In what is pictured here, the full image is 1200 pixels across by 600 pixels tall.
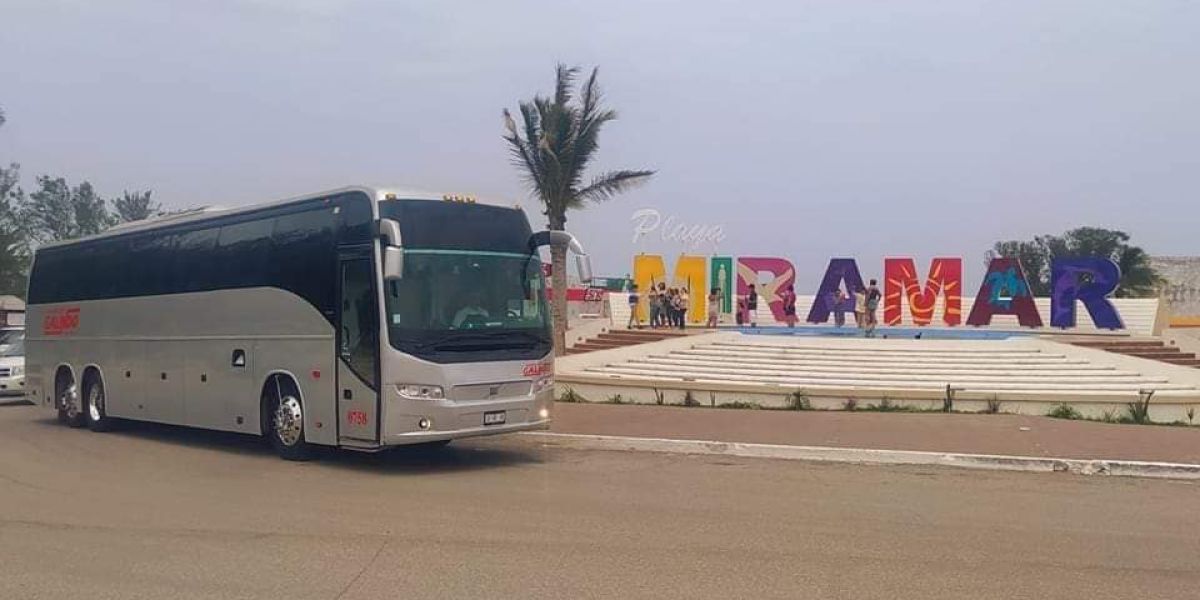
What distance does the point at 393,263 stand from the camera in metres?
10.9

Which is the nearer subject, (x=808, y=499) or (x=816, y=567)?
(x=816, y=567)

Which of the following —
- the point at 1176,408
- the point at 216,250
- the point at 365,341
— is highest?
the point at 216,250

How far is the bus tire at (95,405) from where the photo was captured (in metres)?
16.9

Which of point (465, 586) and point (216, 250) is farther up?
point (216, 250)

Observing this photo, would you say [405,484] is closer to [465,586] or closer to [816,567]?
[465,586]

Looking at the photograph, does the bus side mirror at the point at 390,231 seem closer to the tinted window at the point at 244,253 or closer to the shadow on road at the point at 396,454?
the tinted window at the point at 244,253

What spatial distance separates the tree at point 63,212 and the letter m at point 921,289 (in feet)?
169

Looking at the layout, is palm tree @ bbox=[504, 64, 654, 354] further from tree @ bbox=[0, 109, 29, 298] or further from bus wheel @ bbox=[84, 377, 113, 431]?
tree @ bbox=[0, 109, 29, 298]

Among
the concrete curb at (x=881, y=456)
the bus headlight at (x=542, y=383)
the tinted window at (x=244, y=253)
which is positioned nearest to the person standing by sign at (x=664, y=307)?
the concrete curb at (x=881, y=456)

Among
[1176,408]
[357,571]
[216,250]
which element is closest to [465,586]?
[357,571]

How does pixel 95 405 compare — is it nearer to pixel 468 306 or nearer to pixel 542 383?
pixel 468 306

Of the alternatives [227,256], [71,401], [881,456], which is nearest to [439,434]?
[227,256]

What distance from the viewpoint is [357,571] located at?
23.6 ft

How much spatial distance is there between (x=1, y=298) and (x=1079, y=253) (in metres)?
67.1
